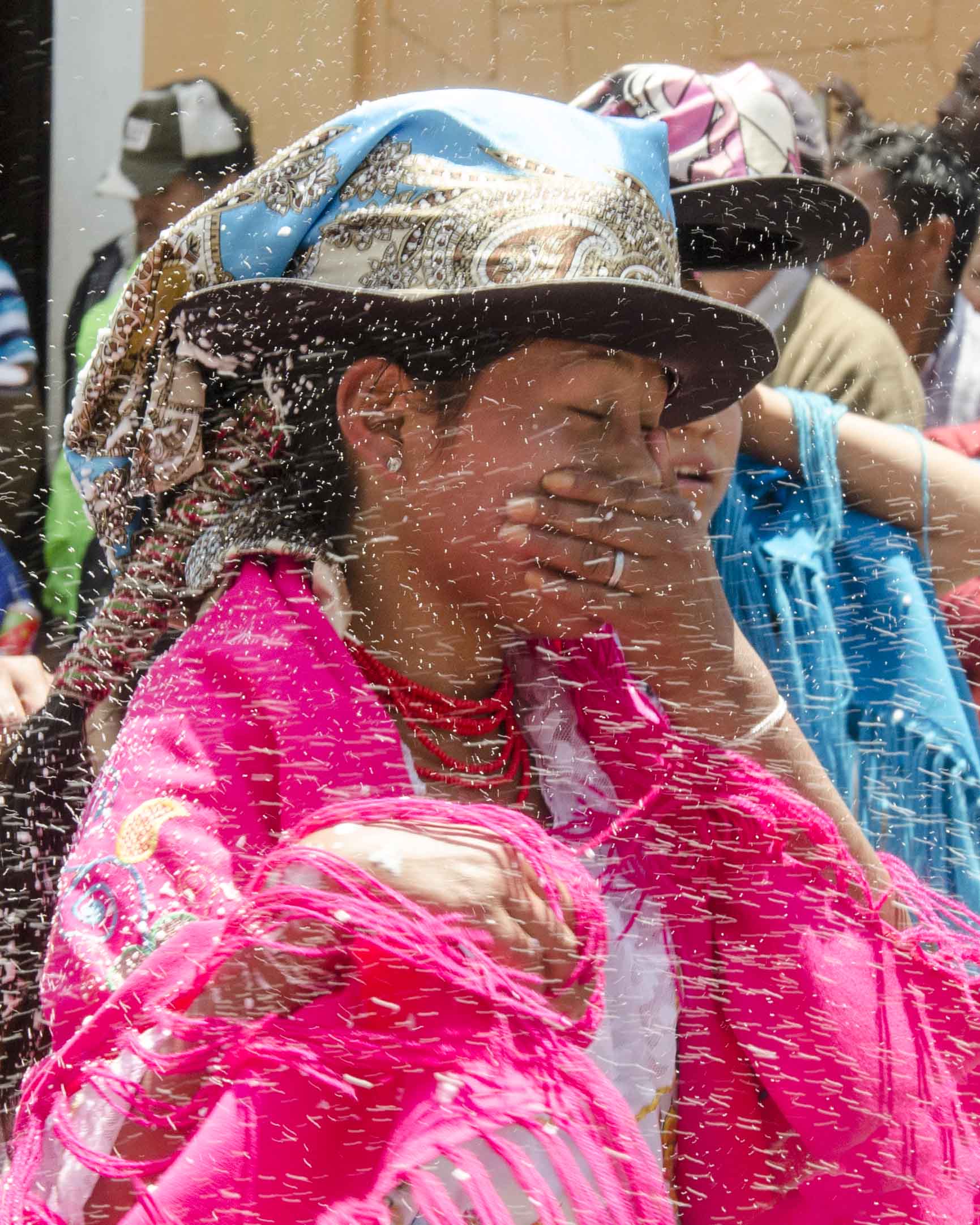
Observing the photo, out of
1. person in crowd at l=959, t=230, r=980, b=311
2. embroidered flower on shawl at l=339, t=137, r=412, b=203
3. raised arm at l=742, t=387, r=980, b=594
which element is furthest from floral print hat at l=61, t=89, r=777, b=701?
person in crowd at l=959, t=230, r=980, b=311

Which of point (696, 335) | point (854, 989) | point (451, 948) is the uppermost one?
point (696, 335)

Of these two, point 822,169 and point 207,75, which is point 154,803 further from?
point 822,169

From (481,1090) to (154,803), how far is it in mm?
163

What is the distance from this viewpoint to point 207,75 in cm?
49

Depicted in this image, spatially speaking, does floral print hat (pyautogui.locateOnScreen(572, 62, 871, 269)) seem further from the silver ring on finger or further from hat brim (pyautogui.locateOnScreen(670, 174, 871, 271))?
the silver ring on finger

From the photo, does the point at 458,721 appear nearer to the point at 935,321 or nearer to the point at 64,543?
the point at 64,543

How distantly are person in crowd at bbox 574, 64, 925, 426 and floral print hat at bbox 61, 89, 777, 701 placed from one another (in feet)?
0.26

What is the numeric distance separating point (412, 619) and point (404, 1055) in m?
0.18

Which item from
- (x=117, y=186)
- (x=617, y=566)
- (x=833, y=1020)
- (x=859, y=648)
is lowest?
(x=833, y=1020)

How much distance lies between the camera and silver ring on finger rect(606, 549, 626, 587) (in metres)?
0.44

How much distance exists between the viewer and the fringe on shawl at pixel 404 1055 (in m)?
0.38

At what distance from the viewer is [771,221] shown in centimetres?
58

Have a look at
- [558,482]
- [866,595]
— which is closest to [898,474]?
[866,595]

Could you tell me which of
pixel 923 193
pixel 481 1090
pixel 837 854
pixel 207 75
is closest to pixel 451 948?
pixel 481 1090
